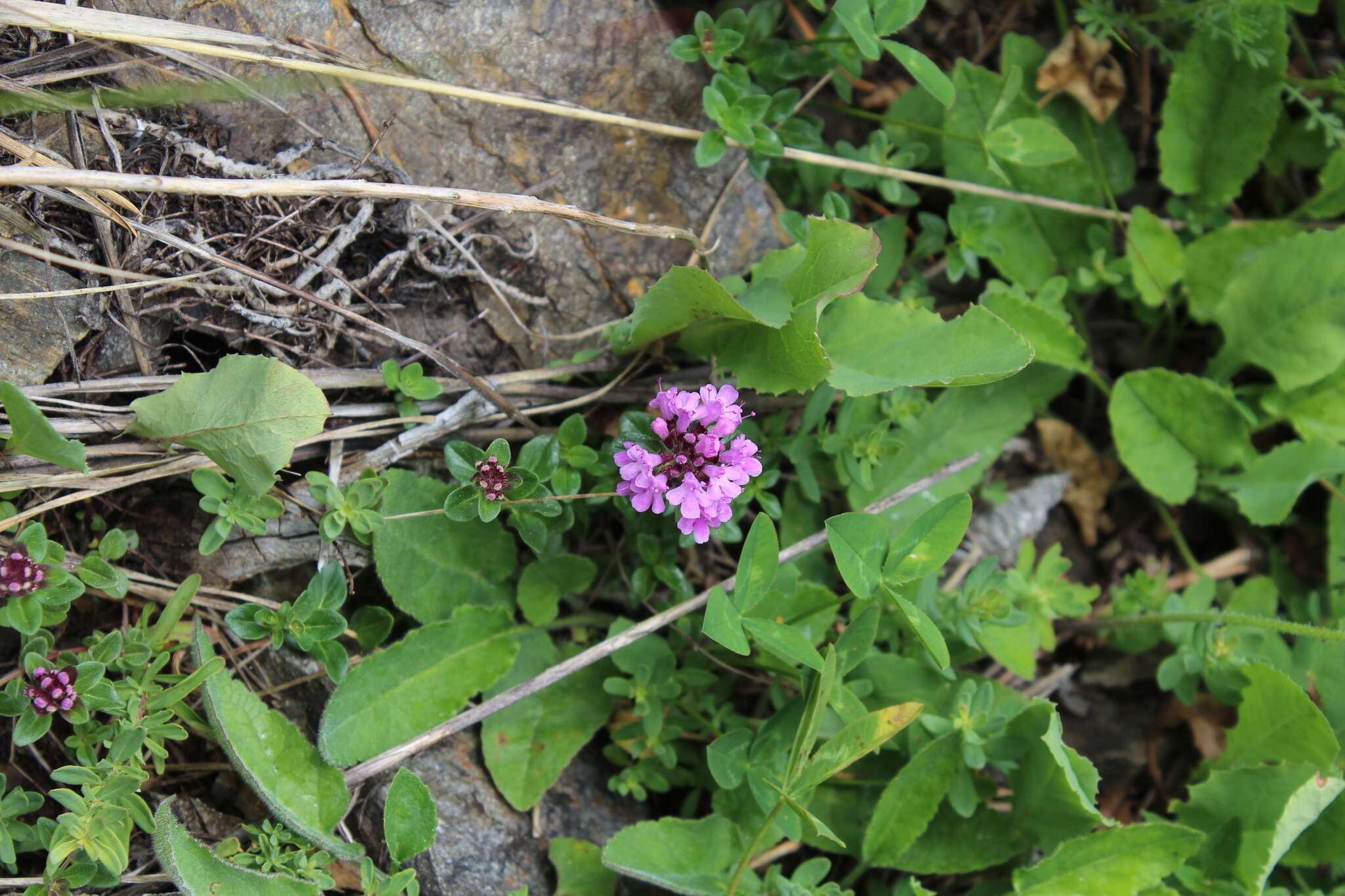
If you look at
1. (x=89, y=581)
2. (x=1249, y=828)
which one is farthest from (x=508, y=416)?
(x=1249, y=828)

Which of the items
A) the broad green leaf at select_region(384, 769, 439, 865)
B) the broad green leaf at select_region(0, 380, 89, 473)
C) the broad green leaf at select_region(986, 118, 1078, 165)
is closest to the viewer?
the broad green leaf at select_region(0, 380, 89, 473)

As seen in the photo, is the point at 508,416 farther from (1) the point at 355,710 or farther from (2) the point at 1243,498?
(2) the point at 1243,498

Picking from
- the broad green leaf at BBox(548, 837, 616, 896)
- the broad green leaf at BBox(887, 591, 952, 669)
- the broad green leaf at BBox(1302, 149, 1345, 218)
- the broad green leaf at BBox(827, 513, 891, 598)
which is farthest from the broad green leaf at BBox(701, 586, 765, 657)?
the broad green leaf at BBox(1302, 149, 1345, 218)

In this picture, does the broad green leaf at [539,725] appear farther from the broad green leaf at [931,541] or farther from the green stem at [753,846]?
the broad green leaf at [931,541]

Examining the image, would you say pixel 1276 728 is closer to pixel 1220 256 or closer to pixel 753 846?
pixel 1220 256

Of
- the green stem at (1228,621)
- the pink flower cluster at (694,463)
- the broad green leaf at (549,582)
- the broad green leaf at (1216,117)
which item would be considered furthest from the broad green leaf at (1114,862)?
the broad green leaf at (1216,117)

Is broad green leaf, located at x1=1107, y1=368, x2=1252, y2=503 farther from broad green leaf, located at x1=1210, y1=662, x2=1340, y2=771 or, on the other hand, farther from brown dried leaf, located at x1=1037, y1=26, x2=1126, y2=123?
brown dried leaf, located at x1=1037, y1=26, x2=1126, y2=123
